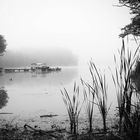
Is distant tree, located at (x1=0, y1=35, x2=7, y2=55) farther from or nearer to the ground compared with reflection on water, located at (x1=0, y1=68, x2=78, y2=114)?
farther from the ground

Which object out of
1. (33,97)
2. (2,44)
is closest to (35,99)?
(33,97)

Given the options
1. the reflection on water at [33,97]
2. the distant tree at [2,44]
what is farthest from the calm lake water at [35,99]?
the distant tree at [2,44]

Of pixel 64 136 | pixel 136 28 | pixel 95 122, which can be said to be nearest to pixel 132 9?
pixel 136 28

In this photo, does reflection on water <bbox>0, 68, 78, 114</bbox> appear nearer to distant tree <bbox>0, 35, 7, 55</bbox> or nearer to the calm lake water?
the calm lake water

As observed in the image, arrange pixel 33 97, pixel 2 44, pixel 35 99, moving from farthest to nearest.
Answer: pixel 2 44
pixel 33 97
pixel 35 99

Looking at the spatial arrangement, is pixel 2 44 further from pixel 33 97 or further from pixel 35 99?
pixel 35 99

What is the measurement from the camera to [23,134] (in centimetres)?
339

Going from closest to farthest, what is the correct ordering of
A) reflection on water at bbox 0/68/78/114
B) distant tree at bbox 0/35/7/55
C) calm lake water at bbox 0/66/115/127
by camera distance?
calm lake water at bbox 0/66/115/127, reflection on water at bbox 0/68/78/114, distant tree at bbox 0/35/7/55

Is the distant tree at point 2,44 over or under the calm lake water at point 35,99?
over

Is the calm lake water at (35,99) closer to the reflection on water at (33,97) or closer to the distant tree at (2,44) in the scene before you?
the reflection on water at (33,97)

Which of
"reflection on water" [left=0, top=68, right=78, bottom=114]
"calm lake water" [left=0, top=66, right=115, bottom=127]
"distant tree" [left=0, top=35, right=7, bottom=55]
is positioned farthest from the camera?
"distant tree" [left=0, top=35, right=7, bottom=55]

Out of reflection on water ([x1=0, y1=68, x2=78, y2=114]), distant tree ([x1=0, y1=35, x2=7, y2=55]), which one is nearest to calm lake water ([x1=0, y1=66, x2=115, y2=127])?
reflection on water ([x1=0, y1=68, x2=78, y2=114])

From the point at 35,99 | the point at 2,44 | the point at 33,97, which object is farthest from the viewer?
the point at 2,44

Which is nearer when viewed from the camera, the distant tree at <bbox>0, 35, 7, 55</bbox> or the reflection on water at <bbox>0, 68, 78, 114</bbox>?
the reflection on water at <bbox>0, 68, 78, 114</bbox>
